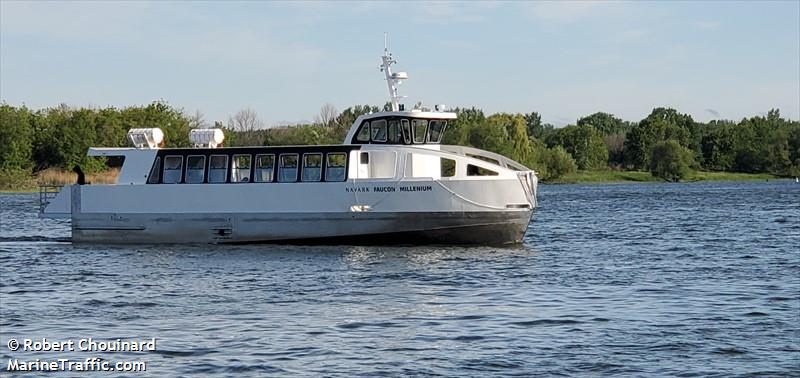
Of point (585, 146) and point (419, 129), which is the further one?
point (585, 146)

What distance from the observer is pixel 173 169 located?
1443 inches

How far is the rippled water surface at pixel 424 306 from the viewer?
16.4m

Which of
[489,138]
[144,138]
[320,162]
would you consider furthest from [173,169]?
[489,138]

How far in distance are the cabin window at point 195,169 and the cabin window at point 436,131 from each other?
24.0 feet

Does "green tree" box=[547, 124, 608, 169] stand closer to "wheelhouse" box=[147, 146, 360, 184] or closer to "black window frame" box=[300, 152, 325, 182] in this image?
"wheelhouse" box=[147, 146, 360, 184]

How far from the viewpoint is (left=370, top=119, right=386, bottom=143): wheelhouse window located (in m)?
35.2

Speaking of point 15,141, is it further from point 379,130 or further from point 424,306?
point 424,306

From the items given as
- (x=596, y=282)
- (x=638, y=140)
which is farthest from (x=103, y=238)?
(x=638, y=140)

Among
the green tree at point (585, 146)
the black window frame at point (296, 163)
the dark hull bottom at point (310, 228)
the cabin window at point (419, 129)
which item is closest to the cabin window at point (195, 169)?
the dark hull bottom at point (310, 228)

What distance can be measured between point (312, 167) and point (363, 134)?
1.93m

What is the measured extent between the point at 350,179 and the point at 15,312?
562 inches

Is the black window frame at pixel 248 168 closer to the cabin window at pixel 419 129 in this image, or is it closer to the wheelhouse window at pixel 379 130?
the wheelhouse window at pixel 379 130

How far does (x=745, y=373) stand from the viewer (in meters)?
15.4

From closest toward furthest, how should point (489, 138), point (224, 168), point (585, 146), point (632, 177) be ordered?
point (224, 168) < point (489, 138) < point (632, 177) < point (585, 146)
